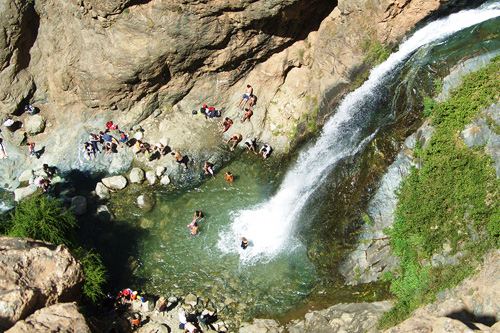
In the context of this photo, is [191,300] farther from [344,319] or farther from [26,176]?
[26,176]

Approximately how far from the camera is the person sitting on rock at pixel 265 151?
26450 millimetres

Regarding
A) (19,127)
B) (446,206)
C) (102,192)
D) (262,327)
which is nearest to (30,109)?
(19,127)

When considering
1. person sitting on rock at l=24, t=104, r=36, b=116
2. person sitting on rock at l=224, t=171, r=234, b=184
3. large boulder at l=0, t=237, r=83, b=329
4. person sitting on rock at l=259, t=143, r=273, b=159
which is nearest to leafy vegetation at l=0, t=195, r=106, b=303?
large boulder at l=0, t=237, r=83, b=329

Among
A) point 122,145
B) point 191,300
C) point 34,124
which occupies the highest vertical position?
point 34,124

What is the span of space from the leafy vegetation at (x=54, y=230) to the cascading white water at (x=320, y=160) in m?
5.83

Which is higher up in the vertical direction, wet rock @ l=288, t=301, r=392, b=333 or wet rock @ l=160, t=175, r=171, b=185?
wet rock @ l=160, t=175, r=171, b=185

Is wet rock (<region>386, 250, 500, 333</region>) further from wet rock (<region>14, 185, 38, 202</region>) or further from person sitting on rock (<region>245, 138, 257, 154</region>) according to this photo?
wet rock (<region>14, 185, 38, 202</region>)

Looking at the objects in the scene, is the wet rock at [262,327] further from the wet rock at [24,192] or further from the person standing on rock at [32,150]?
the person standing on rock at [32,150]

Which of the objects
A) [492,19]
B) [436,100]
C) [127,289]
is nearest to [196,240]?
[127,289]

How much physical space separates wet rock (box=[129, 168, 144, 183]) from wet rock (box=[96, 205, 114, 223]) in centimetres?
197

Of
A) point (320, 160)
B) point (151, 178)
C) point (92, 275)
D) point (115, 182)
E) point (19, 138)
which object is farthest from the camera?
point (19, 138)

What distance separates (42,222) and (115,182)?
5358mm

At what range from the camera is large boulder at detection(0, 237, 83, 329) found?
1557cm

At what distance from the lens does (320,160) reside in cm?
2481
